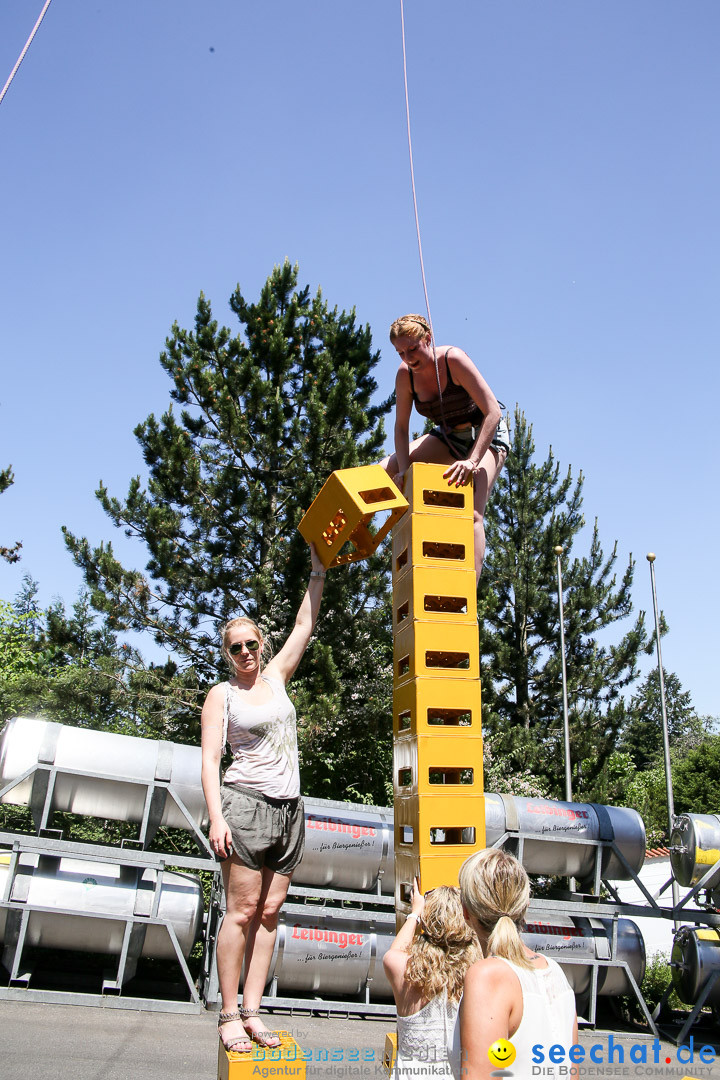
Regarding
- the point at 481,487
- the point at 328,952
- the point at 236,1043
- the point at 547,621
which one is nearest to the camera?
the point at 236,1043

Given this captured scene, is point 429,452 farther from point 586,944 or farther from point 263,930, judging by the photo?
point 586,944

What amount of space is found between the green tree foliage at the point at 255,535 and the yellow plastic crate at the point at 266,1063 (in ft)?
41.3

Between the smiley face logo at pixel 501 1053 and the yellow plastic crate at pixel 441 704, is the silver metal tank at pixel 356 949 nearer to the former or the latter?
the yellow plastic crate at pixel 441 704

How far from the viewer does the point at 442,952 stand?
2.81 metres

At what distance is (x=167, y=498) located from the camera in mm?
17328

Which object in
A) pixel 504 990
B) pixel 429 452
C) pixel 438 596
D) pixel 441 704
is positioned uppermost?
pixel 429 452

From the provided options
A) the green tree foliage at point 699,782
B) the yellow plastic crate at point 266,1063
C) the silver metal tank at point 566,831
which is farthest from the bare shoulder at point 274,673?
the green tree foliage at point 699,782

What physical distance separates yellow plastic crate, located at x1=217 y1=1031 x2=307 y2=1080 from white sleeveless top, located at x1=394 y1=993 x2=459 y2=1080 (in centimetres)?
59

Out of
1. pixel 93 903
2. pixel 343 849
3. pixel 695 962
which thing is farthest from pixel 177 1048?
pixel 695 962

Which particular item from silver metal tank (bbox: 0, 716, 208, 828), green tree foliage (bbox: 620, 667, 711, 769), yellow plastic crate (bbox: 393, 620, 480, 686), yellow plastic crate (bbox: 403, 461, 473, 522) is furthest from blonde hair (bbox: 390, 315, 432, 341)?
green tree foliage (bbox: 620, 667, 711, 769)

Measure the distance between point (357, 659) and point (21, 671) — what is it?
Answer: 10778 millimetres

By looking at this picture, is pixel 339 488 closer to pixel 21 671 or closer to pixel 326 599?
pixel 326 599

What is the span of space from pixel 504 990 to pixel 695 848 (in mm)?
9139

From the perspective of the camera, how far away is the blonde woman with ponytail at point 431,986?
2764 millimetres
